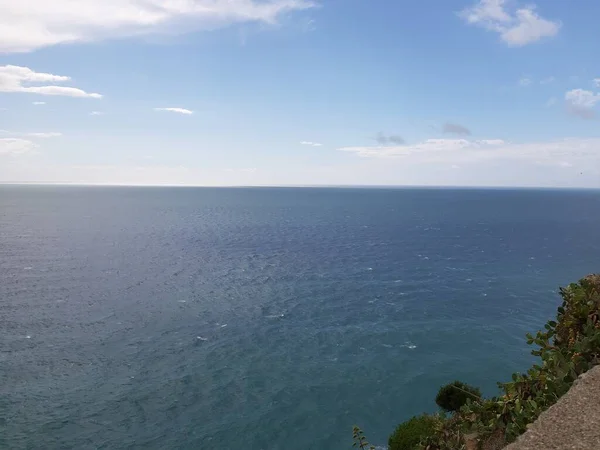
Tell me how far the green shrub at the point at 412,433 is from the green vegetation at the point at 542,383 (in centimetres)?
345

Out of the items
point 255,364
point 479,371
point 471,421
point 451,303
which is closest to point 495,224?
point 451,303

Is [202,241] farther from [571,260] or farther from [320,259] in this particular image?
[571,260]

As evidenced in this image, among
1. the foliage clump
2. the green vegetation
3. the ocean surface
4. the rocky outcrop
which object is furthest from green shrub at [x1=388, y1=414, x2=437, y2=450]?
the rocky outcrop

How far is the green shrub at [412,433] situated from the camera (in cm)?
2893

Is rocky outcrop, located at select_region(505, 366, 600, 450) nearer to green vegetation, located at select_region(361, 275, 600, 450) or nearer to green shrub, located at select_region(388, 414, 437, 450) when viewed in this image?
green vegetation, located at select_region(361, 275, 600, 450)

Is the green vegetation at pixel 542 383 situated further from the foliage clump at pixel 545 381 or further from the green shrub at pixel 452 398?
the green shrub at pixel 452 398

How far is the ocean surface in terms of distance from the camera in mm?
42781

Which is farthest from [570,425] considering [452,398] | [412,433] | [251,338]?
[251,338]

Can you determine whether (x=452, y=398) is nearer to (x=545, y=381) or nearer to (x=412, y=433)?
(x=412, y=433)

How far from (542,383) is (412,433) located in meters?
13.4

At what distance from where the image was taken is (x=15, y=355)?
5581cm

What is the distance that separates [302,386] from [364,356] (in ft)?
35.5

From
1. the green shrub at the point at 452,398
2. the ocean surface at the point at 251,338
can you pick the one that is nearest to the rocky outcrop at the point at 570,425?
the green shrub at the point at 452,398

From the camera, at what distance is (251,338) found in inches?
2419
